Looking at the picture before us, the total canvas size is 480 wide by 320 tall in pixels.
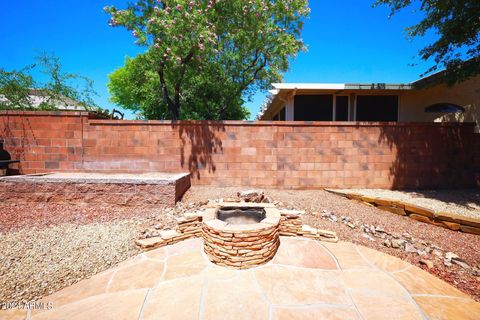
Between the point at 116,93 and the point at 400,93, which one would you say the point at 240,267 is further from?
the point at 116,93

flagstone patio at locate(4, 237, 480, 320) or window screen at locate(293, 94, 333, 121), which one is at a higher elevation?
window screen at locate(293, 94, 333, 121)

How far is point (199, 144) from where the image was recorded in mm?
6258

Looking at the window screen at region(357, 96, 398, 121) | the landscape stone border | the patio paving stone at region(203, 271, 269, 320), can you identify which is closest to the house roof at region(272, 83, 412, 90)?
the window screen at region(357, 96, 398, 121)

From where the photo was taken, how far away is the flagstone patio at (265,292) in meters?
2.12

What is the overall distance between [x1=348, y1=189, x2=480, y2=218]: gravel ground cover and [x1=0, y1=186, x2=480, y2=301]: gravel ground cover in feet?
2.29

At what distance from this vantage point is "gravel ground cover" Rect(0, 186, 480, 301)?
2607 mm

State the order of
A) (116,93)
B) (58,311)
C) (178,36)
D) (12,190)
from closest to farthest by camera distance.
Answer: (58,311) → (12,190) → (178,36) → (116,93)

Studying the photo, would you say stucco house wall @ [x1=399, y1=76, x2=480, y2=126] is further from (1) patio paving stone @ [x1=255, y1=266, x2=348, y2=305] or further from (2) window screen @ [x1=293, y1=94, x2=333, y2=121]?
(1) patio paving stone @ [x1=255, y1=266, x2=348, y2=305]

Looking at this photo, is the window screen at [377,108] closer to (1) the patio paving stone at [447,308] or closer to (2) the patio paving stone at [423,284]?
(2) the patio paving stone at [423,284]

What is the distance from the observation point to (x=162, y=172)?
627 cm

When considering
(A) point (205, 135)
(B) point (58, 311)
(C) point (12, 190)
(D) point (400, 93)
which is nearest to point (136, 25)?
(A) point (205, 135)

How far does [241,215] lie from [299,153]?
3377mm

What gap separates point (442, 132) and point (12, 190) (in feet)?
35.4

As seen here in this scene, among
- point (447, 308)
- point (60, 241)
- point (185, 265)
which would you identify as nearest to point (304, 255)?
point (447, 308)
